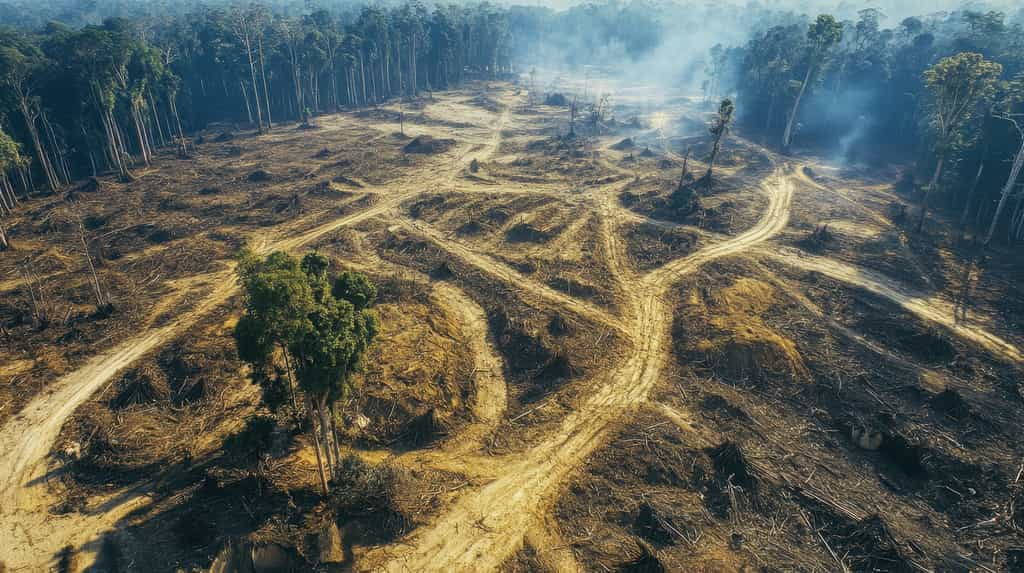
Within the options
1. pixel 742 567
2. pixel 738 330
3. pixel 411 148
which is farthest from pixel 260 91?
pixel 742 567

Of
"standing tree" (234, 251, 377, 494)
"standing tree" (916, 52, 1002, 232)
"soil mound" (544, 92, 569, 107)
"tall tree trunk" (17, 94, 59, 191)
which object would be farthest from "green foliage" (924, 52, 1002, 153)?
"tall tree trunk" (17, 94, 59, 191)

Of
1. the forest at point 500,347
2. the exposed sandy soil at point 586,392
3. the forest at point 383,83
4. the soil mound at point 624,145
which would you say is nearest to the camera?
the forest at point 500,347

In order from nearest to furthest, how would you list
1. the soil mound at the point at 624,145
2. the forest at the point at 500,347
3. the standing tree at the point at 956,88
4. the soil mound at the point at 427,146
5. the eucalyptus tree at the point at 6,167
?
the forest at the point at 500,347 → the eucalyptus tree at the point at 6,167 → the standing tree at the point at 956,88 → the soil mound at the point at 427,146 → the soil mound at the point at 624,145

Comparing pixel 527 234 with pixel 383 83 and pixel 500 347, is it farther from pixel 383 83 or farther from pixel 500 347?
pixel 383 83

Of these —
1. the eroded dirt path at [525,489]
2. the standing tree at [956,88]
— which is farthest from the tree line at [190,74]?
the standing tree at [956,88]

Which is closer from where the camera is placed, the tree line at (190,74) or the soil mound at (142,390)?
the soil mound at (142,390)

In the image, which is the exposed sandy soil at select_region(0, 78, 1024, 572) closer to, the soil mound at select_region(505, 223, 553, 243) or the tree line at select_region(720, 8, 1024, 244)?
the soil mound at select_region(505, 223, 553, 243)

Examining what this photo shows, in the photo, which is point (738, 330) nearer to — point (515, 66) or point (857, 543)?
point (857, 543)

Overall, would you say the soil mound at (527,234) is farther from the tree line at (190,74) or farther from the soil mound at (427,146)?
the tree line at (190,74)

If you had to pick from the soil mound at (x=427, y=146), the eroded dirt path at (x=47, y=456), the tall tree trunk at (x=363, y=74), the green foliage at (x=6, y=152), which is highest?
the tall tree trunk at (x=363, y=74)
